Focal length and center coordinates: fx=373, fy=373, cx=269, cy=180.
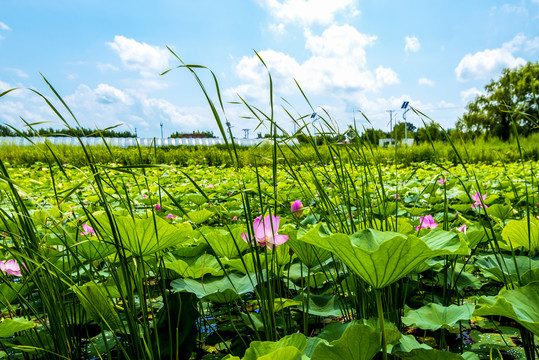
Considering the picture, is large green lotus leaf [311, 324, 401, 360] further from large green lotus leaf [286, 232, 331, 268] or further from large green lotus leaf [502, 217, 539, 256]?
large green lotus leaf [502, 217, 539, 256]

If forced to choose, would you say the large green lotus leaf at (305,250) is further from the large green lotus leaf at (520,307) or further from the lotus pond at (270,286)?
the large green lotus leaf at (520,307)

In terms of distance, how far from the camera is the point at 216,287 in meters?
0.79

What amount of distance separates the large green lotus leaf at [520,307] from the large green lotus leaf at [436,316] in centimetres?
8

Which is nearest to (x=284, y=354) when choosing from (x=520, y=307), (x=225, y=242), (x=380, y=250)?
(x=380, y=250)

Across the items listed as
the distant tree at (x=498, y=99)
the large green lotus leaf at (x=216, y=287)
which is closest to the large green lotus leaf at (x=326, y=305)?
the large green lotus leaf at (x=216, y=287)

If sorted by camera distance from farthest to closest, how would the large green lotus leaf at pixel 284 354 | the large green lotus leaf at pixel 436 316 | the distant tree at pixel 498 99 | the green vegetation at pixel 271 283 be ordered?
the distant tree at pixel 498 99 < the large green lotus leaf at pixel 436 316 < the green vegetation at pixel 271 283 < the large green lotus leaf at pixel 284 354

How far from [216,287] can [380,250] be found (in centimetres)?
42

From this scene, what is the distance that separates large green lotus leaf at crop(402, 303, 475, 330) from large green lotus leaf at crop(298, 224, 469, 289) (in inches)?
6.5

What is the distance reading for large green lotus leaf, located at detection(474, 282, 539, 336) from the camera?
1.55 ft

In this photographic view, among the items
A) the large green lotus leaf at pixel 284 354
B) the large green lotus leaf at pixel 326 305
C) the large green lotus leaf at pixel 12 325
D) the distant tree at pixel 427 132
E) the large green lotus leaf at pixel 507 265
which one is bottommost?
the large green lotus leaf at pixel 326 305

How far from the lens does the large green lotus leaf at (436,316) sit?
653 millimetres

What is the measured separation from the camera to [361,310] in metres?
0.74

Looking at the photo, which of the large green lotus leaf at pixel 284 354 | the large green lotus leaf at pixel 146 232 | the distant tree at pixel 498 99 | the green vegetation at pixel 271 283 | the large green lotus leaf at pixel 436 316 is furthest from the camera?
the distant tree at pixel 498 99

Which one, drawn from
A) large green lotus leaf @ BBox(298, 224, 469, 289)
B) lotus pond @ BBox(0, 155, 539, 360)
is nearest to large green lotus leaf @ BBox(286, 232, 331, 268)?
lotus pond @ BBox(0, 155, 539, 360)
